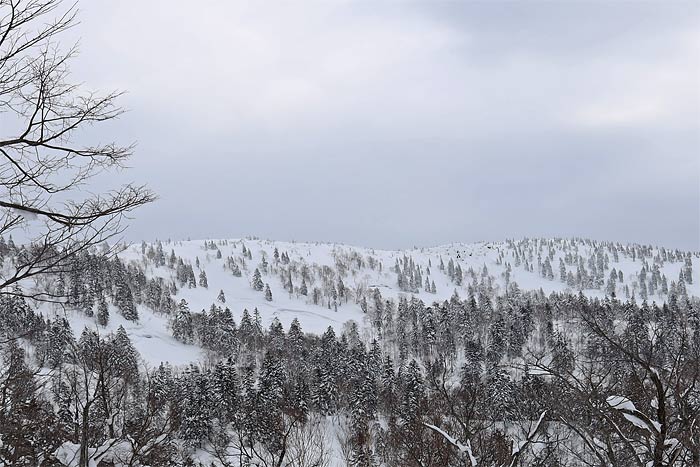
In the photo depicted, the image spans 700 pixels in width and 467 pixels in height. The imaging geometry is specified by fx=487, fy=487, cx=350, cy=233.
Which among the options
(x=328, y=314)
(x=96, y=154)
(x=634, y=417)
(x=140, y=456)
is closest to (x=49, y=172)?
(x=96, y=154)

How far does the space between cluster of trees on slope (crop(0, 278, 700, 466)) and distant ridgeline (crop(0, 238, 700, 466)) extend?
95 mm

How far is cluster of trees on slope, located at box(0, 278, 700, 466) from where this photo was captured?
5.80m

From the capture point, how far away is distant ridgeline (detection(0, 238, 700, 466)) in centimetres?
578

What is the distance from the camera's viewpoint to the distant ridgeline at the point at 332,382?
19.0 feet

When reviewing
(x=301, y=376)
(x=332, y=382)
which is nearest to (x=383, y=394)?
(x=332, y=382)

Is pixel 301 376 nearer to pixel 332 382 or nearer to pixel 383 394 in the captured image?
pixel 332 382

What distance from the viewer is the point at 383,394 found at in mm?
61906

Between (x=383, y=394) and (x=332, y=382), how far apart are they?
7.25 m

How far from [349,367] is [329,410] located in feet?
27.8

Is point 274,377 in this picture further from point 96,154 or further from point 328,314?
point 328,314

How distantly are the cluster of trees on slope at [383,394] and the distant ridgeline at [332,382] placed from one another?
0.31 feet

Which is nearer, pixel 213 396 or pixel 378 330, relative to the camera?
pixel 213 396

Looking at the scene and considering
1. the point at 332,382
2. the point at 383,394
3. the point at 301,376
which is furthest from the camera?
the point at 301,376

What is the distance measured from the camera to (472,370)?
229 ft
